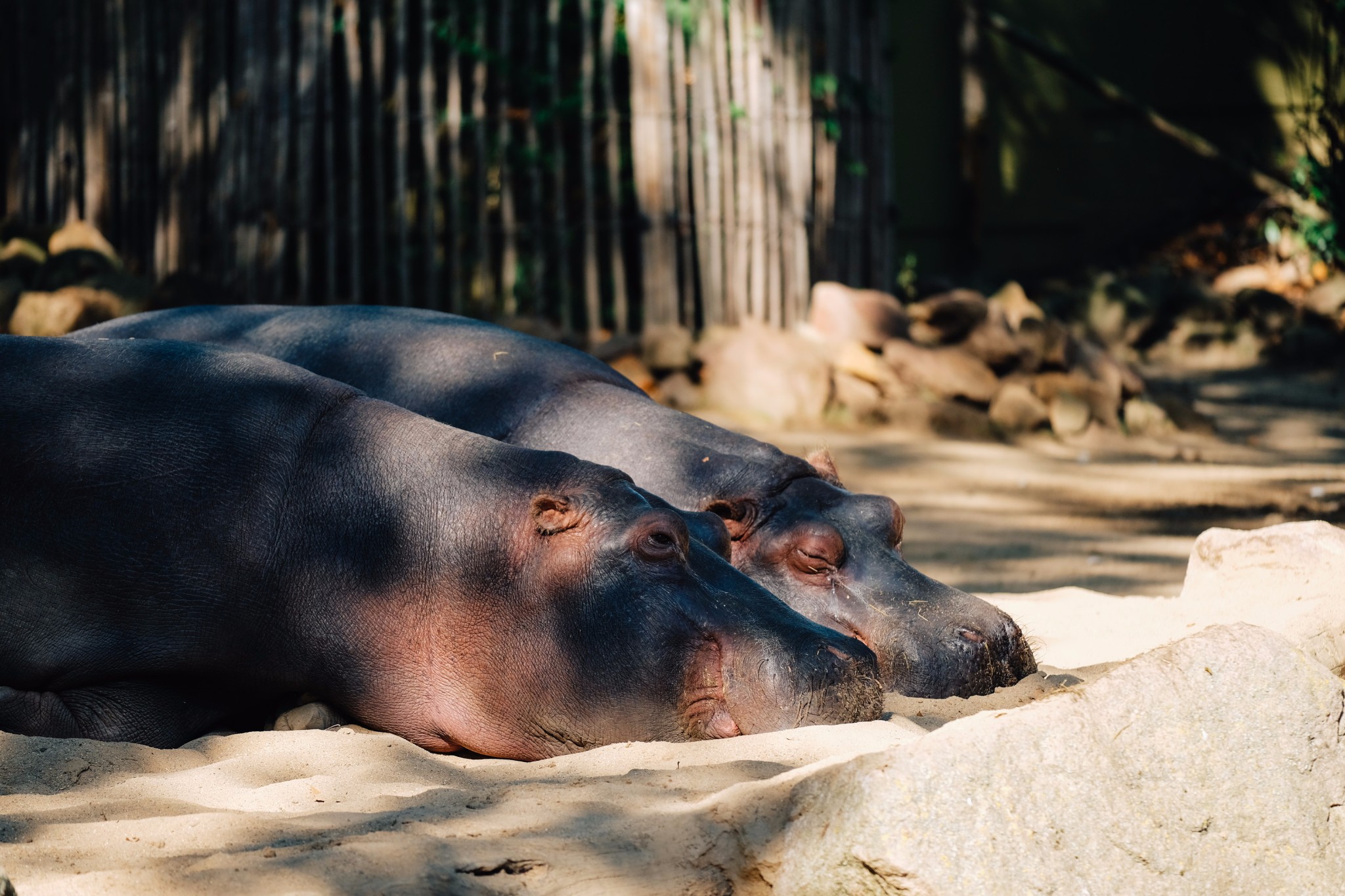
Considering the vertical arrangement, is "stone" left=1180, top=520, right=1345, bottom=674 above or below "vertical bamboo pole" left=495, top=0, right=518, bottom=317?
below

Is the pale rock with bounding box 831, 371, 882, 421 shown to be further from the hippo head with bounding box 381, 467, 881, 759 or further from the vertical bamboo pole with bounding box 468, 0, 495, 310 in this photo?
the hippo head with bounding box 381, 467, 881, 759

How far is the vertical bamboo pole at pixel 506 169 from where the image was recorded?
26.9 ft

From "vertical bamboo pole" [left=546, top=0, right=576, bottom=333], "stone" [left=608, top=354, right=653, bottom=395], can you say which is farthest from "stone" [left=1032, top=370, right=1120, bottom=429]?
"vertical bamboo pole" [left=546, top=0, right=576, bottom=333]

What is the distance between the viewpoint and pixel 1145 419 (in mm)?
8812

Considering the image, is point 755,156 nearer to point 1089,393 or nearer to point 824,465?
point 1089,393

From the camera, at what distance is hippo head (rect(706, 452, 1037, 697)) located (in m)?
3.50

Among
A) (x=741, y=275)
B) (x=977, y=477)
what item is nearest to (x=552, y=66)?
(x=741, y=275)

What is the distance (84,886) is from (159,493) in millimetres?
1385

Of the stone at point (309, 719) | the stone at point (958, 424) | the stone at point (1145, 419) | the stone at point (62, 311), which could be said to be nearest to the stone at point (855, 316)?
the stone at point (958, 424)

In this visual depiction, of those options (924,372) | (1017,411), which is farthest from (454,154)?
(1017,411)

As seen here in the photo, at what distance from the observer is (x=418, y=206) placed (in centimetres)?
851

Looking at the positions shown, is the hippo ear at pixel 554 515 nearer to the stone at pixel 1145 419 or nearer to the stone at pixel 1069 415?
the stone at pixel 1069 415

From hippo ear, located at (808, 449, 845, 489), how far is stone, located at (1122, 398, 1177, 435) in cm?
498

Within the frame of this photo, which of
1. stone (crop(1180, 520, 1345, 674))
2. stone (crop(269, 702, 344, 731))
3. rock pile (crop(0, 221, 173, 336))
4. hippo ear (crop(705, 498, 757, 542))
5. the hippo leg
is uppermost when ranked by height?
rock pile (crop(0, 221, 173, 336))
